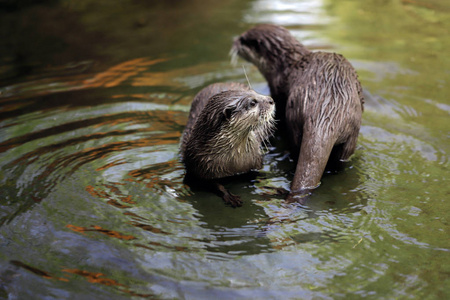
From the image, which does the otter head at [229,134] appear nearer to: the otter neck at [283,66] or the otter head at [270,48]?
the otter neck at [283,66]

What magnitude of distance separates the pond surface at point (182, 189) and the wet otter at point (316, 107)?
0.54 feet

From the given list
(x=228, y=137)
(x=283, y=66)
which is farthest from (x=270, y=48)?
(x=228, y=137)

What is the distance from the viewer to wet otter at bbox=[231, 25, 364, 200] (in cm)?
314

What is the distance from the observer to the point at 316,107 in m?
3.39

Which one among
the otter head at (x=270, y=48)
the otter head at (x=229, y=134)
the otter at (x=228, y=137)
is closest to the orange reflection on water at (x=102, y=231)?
the otter at (x=228, y=137)

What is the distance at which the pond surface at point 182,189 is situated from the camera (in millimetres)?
2373

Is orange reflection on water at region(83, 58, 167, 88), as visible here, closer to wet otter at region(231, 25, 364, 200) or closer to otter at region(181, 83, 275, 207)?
wet otter at region(231, 25, 364, 200)

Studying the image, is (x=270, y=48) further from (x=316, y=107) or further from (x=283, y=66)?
(x=316, y=107)

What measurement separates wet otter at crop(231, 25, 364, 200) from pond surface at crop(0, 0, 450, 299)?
16 centimetres

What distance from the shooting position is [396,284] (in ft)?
7.54

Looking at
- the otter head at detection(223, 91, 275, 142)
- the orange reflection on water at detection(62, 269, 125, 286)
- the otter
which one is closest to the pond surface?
the orange reflection on water at detection(62, 269, 125, 286)

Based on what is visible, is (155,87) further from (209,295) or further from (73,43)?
(209,295)

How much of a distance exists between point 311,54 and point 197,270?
2264mm

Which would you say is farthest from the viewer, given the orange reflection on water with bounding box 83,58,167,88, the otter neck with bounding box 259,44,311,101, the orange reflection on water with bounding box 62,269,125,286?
the orange reflection on water with bounding box 83,58,167,88
